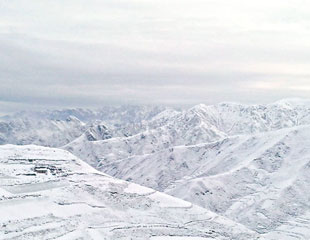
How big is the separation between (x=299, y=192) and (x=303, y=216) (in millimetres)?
21442

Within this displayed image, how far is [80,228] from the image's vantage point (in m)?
85.6

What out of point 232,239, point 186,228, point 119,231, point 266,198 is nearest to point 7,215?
point 119,231

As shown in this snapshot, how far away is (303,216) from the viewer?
175 meters

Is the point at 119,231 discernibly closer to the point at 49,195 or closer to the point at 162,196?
the point at 49,195

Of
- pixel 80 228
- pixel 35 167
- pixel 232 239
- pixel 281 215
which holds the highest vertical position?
pixel 35 167

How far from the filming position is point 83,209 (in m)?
94.5

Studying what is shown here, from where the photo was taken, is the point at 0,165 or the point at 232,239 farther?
the point at 0,165

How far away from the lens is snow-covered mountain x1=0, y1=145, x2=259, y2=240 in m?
83.4

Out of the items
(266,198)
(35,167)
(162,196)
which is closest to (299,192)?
(266,198)

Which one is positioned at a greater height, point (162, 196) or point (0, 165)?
point (0, 165)

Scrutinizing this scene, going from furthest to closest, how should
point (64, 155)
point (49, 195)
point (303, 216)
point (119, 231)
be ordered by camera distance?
point (303, 216)
point (64, 155)
point (49, 195)
point (119, 231)

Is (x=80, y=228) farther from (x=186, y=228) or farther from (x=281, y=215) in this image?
(x=281, y=215)

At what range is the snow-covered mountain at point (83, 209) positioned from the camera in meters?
83.4

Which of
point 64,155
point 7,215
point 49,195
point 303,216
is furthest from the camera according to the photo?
point 303,216
